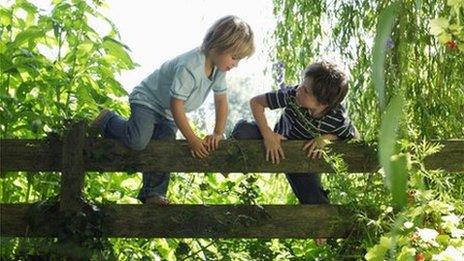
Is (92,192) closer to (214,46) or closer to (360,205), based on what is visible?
(214,46)

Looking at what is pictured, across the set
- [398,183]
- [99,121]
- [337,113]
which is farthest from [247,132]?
[398,183]

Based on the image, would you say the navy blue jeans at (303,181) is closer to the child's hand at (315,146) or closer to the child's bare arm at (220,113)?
the child's bare arm at (220,113)

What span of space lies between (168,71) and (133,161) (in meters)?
0.34

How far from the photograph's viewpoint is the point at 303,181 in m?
2.33

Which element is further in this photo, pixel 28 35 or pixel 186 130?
pixel 28 35

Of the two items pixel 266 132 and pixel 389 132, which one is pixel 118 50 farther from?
pixel 389 132

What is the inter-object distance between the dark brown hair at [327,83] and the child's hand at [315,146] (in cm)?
17

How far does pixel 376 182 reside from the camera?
2195 millimetres

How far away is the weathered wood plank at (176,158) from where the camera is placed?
207cm

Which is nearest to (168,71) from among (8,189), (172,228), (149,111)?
(149,111)

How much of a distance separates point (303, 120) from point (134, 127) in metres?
0.54

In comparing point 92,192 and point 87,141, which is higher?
point 87,141

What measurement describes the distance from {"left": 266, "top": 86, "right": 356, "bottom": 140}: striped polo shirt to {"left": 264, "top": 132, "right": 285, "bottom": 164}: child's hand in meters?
0.12

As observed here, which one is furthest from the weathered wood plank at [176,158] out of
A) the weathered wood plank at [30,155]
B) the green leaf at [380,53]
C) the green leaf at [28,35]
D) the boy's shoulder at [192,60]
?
the green leaf at [380,53]
